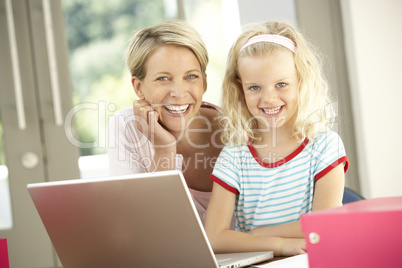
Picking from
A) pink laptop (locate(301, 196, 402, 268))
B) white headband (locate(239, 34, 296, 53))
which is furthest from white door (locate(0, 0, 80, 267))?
pink laptop (locate(301, 196, 402, 268))

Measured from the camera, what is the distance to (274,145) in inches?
56.5

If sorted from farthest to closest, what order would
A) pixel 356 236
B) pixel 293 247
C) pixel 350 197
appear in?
pixel 350 197 < pixel 293 247 < pixel 356 236

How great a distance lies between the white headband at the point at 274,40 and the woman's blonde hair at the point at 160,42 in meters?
0.21

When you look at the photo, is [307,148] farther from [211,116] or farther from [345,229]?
[345,229]

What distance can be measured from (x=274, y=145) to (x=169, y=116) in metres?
0.37

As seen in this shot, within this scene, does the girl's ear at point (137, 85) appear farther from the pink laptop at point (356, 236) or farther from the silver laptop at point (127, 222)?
the pink laptop at point (356, 236)

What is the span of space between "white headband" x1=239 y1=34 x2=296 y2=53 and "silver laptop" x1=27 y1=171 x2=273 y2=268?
25.2 inches

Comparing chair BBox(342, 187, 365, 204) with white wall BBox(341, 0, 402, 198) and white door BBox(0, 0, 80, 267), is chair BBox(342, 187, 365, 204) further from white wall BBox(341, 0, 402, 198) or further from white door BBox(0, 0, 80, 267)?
white door BBox(0, 0, 80, 267)

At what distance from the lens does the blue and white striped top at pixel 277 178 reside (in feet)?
4.51

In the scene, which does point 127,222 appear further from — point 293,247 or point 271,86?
point 271,86

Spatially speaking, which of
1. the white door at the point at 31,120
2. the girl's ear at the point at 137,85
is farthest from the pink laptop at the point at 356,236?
the white door at the point at 31,120

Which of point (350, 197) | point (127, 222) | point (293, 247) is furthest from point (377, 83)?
point (127, 222)

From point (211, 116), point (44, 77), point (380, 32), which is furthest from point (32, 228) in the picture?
point (380, 32)

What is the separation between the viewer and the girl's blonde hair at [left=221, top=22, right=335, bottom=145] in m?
1.40
